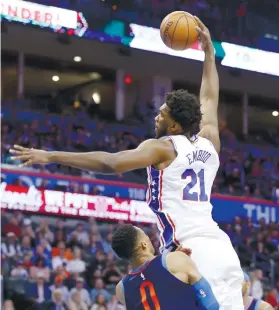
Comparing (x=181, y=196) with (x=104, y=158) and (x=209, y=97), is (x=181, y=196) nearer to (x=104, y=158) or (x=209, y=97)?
(x=104, y=158)

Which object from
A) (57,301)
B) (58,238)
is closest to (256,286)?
A: (58,238)

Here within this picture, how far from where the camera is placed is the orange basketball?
4918mm

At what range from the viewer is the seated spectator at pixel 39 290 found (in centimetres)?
1133

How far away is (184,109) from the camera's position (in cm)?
432

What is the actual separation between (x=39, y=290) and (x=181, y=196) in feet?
24.9

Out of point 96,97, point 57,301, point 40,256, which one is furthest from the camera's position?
point 96,97

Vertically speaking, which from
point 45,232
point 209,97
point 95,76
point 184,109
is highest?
point 95,76

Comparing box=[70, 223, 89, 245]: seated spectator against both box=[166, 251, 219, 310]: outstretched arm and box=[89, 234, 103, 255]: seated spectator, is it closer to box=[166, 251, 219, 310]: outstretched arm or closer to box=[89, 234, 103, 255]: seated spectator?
box=[89, 234, 103, 255]: seated spectator

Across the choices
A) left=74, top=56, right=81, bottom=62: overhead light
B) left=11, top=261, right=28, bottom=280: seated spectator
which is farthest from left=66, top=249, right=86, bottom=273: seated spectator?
left=74, top=56, right=81, bottom=62: overhead light

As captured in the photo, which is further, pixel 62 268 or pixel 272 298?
pixel 272 298

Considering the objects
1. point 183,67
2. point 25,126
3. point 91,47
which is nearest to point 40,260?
point 25,126

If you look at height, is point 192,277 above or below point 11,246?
above

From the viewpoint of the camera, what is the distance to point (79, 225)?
1416 cm

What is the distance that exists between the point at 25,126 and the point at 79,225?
3.75 m
